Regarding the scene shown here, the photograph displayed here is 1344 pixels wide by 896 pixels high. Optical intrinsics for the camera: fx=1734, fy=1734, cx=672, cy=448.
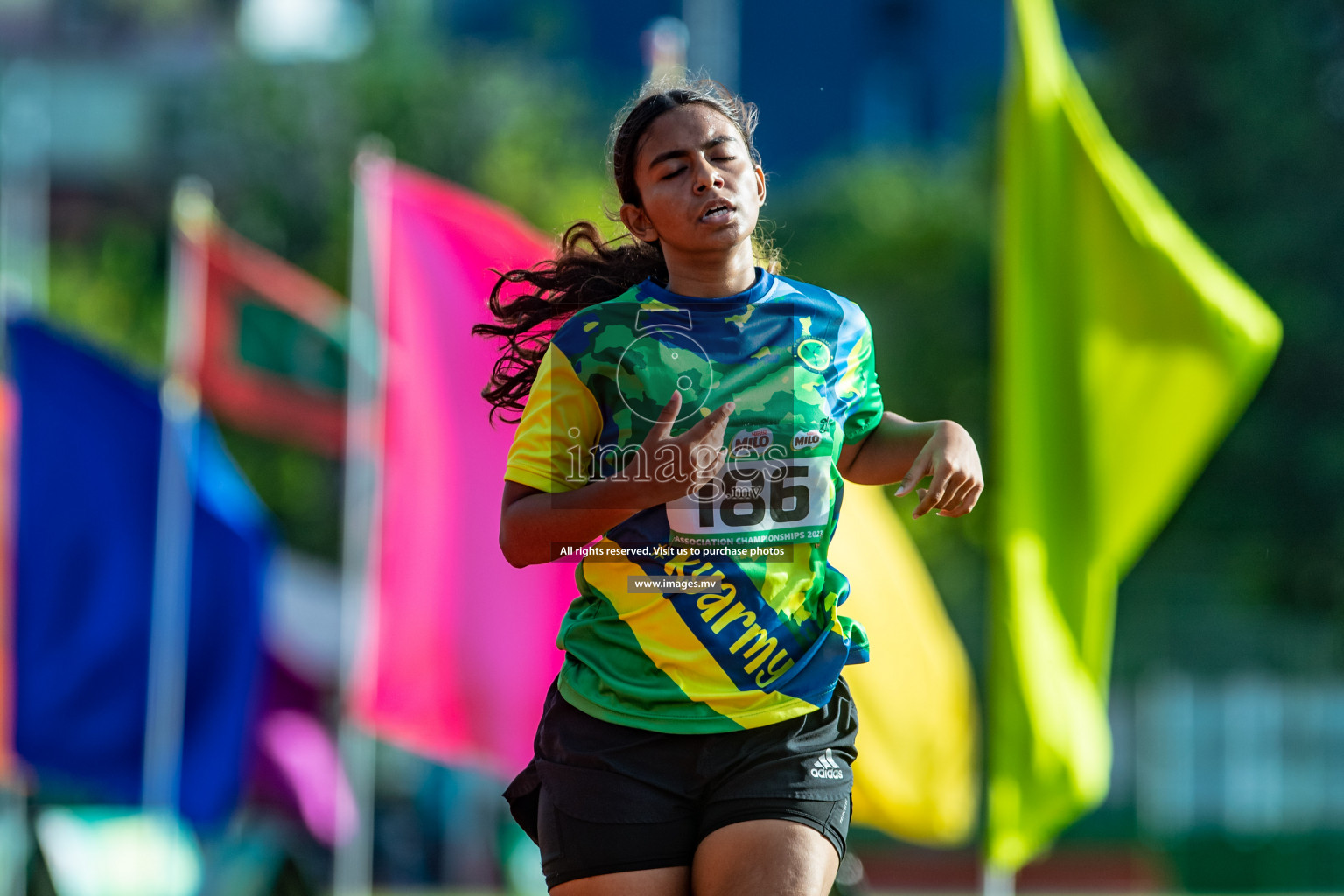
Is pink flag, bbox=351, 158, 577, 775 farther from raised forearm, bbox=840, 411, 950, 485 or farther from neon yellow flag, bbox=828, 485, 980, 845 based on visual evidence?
raised forearm, bbox=840, 411, 950, 485

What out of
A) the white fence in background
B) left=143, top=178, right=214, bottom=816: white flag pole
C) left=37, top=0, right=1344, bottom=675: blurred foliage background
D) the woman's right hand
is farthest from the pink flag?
the white fence in background

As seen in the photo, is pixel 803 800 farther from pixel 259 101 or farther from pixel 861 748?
pixel 259 101

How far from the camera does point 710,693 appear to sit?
2572 millimetres

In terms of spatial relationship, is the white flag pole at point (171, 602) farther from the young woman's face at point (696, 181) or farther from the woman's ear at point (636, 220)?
the young woman's face at point (696, 181)

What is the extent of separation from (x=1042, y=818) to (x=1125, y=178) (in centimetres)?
265

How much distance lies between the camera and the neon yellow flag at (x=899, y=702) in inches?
289

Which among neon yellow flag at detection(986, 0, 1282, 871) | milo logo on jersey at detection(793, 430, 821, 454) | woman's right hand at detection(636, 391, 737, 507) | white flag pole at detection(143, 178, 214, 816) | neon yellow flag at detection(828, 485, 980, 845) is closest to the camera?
woman's right hand at detection(636, 391, 737, 507)

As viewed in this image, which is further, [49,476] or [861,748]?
[49,476]

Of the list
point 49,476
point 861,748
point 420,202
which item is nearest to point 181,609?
point 49,476

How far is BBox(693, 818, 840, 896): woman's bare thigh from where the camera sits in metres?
2.49

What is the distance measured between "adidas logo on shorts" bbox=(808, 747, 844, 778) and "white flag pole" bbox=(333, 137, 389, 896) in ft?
21.1

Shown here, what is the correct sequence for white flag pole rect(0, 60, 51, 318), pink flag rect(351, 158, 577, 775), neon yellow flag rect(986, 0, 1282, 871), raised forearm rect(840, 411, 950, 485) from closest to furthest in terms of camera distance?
1. raised forearm rect(840, 411, 950, 485)
2. neon yellow flag rect(986, 0, 1282, 871)
3. pink flag rect(351, 158, 577, 775)
4. white flag pole rect(0, 60, 51, 318)

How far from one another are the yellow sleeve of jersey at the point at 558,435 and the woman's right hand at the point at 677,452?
0.18 meters

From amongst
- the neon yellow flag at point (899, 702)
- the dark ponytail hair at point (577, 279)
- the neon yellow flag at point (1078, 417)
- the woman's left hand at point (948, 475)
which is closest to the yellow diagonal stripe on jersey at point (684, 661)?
the woman's left hand at point (948, 475)
